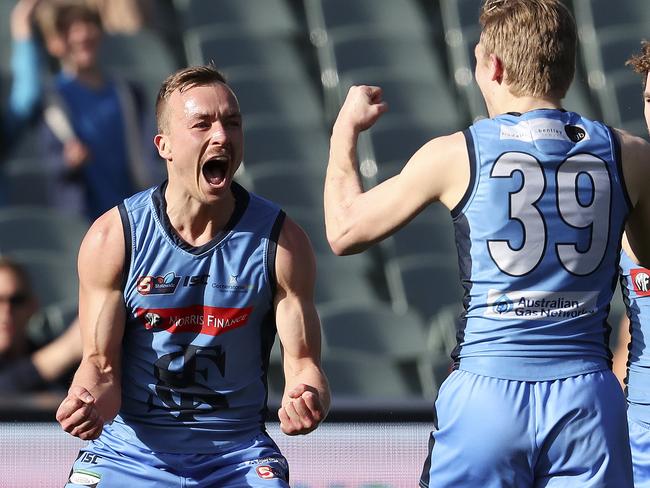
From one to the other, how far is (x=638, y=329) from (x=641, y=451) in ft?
1.39

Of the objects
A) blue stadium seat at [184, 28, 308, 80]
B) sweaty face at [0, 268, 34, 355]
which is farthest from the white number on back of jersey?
blue stadium seat at [184, 28, 308, 80]

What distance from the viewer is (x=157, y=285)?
397 cm

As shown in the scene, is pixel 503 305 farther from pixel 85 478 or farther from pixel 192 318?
pixel 85 478

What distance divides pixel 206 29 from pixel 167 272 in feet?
21.1

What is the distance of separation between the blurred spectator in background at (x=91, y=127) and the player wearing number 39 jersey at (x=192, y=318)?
4.00m

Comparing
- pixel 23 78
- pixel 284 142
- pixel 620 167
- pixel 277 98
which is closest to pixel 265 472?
pixel 620 167

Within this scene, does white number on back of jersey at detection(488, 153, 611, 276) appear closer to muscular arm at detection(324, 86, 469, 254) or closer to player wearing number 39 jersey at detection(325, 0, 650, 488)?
player wearing number 39 jersey at detection(325, 0, 650, 488)

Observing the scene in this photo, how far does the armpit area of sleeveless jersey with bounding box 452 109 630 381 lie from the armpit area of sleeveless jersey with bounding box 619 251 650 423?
2.13 feet

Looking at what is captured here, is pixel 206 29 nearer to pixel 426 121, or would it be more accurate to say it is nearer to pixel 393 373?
pixel 426 121

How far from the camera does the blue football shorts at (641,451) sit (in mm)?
4121

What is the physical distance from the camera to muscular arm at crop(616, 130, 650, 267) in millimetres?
3436

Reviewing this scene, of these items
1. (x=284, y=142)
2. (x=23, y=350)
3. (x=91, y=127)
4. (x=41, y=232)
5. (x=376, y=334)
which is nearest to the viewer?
(x=23, y=350)

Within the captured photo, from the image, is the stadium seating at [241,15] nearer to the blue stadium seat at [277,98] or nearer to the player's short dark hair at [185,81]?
the blue stadium seat at [277,98]

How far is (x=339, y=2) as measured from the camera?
10.5 metres
